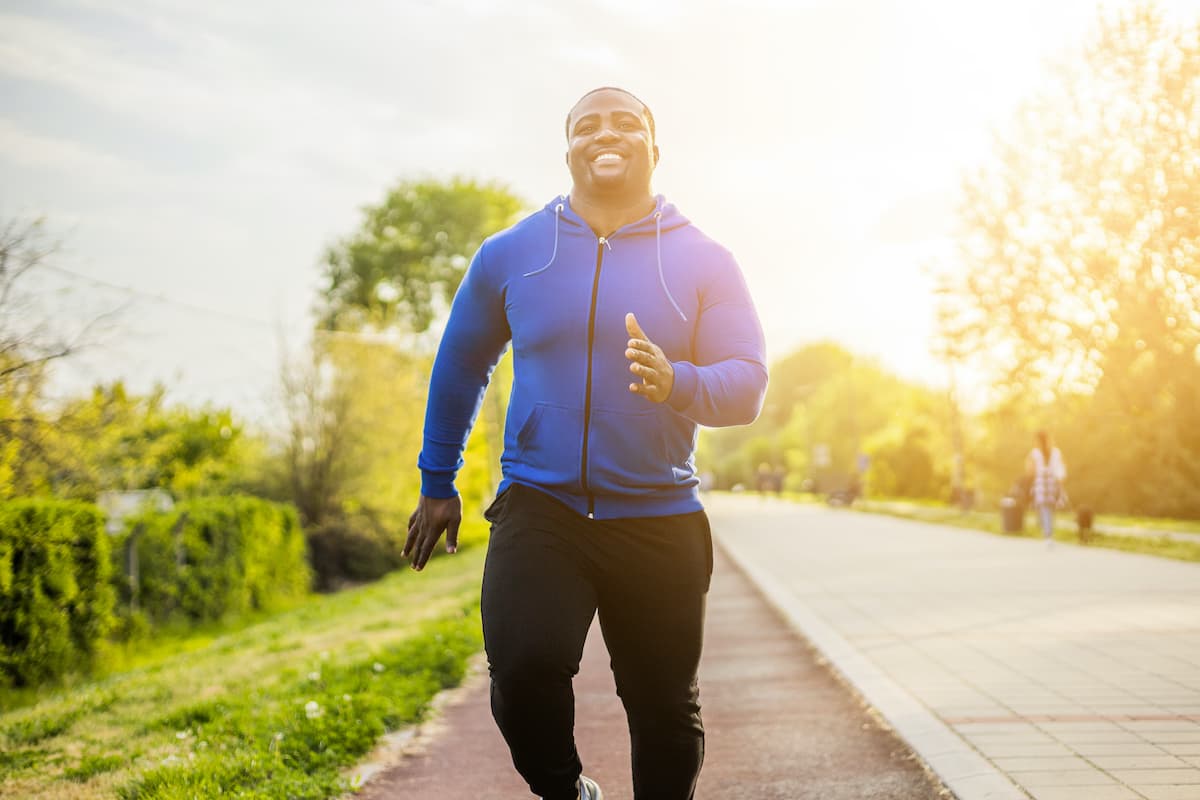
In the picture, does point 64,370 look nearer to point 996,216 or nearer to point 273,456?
point 273,456

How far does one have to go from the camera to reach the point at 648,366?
2439 mm

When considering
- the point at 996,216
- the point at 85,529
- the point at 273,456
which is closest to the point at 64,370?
the point at 85,529

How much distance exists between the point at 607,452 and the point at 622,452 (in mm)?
36

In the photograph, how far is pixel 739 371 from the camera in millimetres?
2674

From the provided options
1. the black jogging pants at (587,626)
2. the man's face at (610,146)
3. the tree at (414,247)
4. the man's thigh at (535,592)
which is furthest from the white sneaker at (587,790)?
the tree at (414,247)

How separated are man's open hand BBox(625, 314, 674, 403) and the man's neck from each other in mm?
575

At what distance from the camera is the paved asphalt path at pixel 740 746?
4.39 metres

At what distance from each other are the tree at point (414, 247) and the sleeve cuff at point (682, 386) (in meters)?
40.2

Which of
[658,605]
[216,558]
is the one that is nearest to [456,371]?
[658,605]

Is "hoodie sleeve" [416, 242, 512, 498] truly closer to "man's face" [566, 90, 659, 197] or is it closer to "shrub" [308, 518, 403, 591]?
"man's face" [566, 90, 659, 197]

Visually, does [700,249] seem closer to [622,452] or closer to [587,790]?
[622,452]

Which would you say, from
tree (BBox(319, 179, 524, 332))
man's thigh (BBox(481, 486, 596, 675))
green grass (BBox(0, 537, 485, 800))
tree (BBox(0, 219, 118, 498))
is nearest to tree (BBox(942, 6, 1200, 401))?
green grass (BBox(0, 537, 485, 800))

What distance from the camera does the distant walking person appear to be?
1688 centimetres

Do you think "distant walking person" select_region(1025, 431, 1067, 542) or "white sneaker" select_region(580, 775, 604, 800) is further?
"distant walking person" select_region(1025, 431, 1067, 542)
